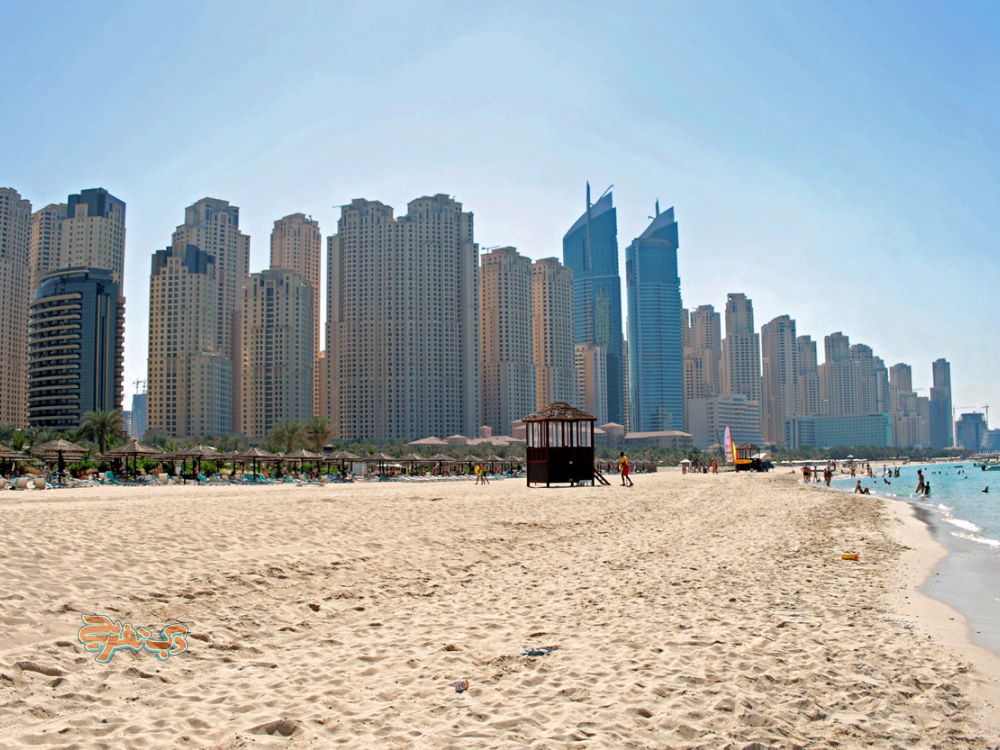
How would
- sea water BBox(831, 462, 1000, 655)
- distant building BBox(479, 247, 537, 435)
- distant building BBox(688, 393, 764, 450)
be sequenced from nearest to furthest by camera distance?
sea water BBox(831, 462, 1000, 655)
distant building BBox(479, 247, 537, 435)
distant building BBox(688, 393, 764, 450)

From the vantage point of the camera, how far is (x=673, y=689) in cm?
484

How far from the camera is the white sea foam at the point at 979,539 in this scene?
676 inches

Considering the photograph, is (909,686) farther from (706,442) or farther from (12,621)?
(706,442)

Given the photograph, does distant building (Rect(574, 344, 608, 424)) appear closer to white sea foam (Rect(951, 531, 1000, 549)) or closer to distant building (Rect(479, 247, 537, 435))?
distant building (Rect(479, 247, 537, 435))

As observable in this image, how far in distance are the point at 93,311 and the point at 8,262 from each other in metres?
30.5

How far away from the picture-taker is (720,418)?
183m

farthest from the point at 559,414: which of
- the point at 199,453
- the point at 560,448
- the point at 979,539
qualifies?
the point at 199,453

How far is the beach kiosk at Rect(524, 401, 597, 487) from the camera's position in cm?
3080

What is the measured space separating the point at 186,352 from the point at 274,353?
581 inches

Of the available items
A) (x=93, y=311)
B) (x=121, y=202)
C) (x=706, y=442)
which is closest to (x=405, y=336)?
(x=93, y=311)

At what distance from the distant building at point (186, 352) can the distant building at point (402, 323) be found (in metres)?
20.2

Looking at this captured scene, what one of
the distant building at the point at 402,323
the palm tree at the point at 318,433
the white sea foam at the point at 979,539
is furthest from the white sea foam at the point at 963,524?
the distant building at the point at 402,323

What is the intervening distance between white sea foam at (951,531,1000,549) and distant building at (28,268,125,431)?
105269 millimetres

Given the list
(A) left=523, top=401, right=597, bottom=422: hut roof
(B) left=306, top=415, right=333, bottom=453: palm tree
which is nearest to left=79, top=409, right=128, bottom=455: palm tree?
(B) left=306, top=415, right=333, bottom=453: palm tree
